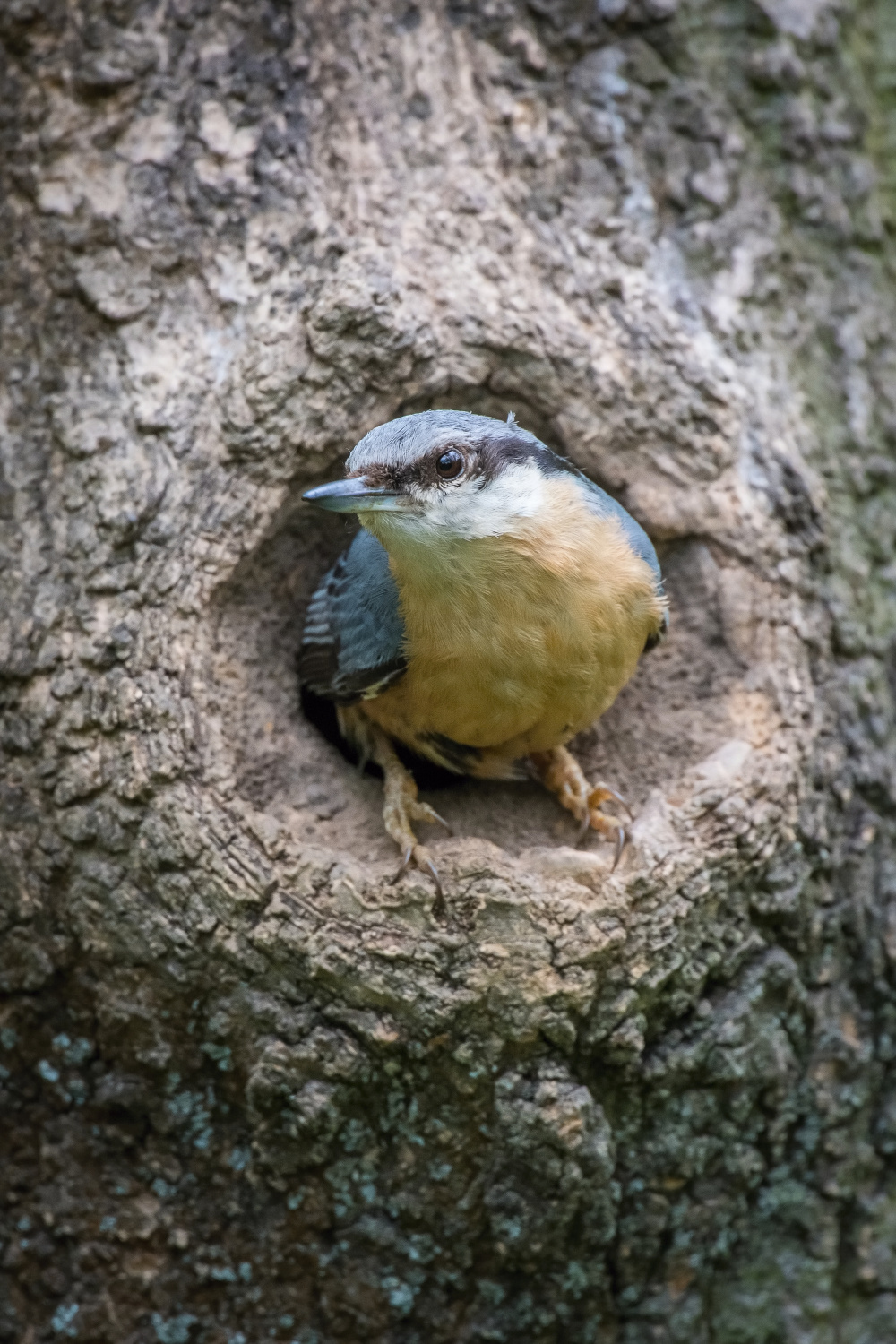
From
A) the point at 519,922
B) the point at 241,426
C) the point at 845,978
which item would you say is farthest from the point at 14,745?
the point at 845,978

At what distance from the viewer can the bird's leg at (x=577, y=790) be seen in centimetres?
310

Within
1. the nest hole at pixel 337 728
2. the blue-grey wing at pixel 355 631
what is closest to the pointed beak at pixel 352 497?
the blue-grey wing at pixel 355 631

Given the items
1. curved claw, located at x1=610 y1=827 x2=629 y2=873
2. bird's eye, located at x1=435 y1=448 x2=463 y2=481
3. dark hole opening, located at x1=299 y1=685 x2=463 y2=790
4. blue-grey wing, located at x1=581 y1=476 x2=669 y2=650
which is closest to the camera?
bird's eye, located at x1=435 y1=448 x2=463 y2=481

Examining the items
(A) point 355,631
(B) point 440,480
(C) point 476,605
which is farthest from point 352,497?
(A) point 355,631

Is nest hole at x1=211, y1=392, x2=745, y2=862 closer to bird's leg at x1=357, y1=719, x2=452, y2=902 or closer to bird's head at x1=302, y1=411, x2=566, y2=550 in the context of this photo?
bird's leg at x1=357, y1=719, x2=452, y2=902

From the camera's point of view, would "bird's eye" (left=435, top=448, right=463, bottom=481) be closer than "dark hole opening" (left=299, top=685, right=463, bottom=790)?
Yes

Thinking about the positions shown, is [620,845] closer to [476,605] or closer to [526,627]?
[526,627]

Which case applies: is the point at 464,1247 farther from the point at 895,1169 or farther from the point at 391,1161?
the point at 895,1169

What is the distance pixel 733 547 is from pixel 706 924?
1.03 meters

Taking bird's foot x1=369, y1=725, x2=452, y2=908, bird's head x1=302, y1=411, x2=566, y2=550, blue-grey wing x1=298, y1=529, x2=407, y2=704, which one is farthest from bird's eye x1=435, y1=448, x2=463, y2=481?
bird's foot x1=369, y1=725, x2=452, y2=908

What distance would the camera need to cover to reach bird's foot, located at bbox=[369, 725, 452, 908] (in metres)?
2.80

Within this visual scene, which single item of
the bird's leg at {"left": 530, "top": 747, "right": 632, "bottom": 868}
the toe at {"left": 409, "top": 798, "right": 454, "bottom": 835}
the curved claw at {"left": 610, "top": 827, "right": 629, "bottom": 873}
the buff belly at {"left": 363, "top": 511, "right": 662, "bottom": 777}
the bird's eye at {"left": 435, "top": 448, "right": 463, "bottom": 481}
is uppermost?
the bird's eye at {"left": 435, "top": 448, "right": 463, "bottom": 481}

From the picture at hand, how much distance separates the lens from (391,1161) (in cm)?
285

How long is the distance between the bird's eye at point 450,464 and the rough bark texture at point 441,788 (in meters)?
0.50
